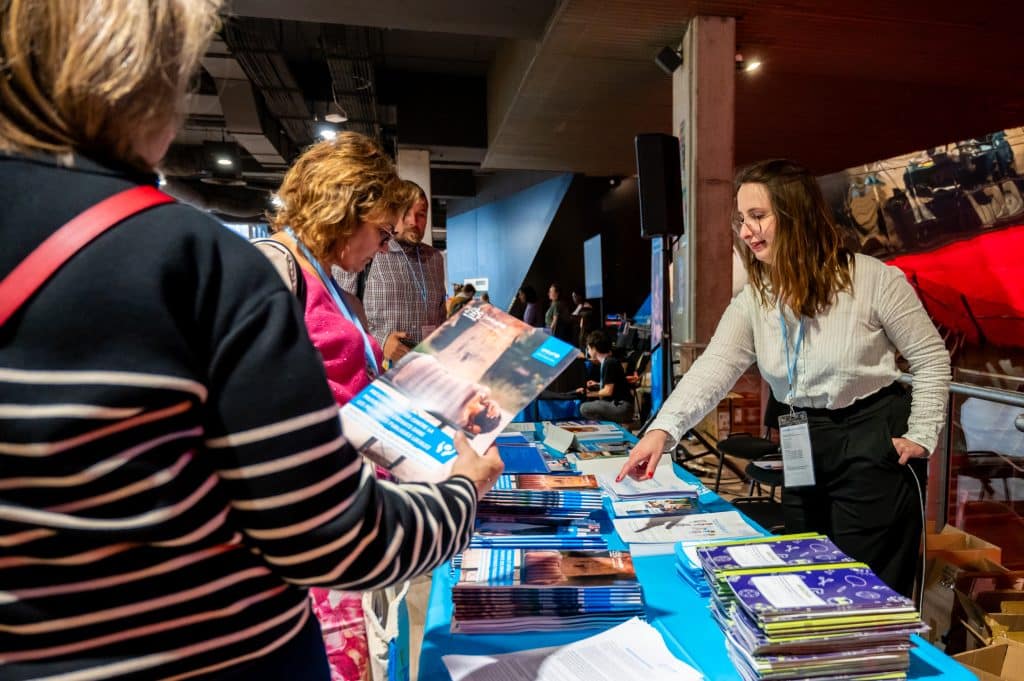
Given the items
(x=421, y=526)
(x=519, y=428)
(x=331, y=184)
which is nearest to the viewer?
(x=421, y=526)

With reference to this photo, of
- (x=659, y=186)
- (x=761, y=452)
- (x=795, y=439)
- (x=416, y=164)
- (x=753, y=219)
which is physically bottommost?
(x=761, y=452)

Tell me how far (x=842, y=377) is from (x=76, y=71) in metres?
1.55

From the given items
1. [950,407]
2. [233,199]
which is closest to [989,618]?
[950,407]

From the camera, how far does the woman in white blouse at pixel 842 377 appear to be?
1.45 meters

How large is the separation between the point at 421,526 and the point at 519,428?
1.94 metres

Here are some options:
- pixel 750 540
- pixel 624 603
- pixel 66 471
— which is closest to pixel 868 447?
pixel 750 540

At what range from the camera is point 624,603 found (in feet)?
3.22

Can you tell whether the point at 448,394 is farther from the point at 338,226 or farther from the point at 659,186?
the point at 659,186

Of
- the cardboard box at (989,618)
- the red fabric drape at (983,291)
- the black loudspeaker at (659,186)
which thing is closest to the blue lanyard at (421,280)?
the black loudspeaker at (659,186)

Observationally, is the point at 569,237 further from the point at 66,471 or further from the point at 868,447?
the point at 66,471

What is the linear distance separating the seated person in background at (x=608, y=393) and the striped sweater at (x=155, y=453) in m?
3.50

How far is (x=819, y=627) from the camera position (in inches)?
31.9

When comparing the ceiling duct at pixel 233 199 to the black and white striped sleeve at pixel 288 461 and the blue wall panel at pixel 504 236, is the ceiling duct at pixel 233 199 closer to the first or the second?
the blue wall panel at pixel 504 236

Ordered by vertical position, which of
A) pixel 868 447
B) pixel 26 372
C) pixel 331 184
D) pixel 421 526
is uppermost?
pixel 331 184
